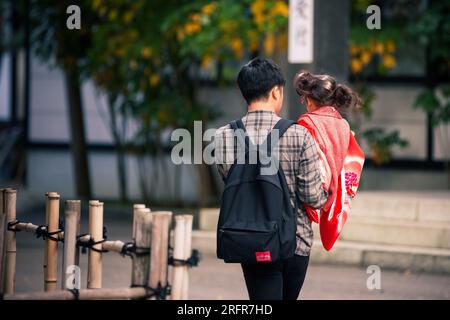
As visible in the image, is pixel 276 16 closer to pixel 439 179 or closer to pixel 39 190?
pixel 439 179

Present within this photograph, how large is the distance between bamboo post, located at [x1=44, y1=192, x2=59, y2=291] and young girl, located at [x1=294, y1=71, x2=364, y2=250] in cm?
186

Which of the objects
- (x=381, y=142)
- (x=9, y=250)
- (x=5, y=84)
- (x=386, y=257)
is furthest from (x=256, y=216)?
(x=5, y=84)

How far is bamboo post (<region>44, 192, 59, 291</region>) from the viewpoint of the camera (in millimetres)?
6582

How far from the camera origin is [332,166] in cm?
550

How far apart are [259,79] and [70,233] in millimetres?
1799

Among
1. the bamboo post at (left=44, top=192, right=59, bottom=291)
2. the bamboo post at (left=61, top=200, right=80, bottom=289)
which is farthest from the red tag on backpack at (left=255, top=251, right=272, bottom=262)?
the bamboo post at (left=44, top=192, right=59, bottom=291)

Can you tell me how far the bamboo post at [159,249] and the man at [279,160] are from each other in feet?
2.48

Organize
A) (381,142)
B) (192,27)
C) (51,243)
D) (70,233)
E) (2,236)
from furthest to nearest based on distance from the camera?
(381,142) → (192,27) → (2,236) → (51,243) → (70,233)

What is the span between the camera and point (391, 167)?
15594mm

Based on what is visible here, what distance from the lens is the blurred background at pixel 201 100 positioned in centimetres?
1101

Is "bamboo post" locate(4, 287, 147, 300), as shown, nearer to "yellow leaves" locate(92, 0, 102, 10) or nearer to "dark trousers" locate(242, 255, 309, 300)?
"dark trousers" locate(242, 255, 309, 300)

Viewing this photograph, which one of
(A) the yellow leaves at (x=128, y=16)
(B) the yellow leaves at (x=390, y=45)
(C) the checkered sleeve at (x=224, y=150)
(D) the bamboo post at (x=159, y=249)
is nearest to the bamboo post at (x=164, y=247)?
(D) the bamboo post at (x=159, y=249)

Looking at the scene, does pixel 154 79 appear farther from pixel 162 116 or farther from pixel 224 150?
pixel 224 150
